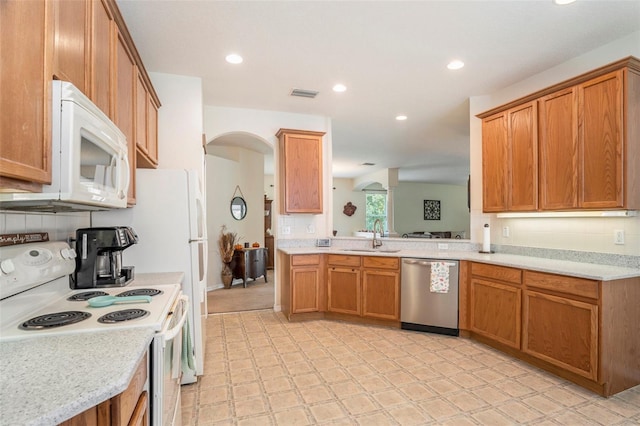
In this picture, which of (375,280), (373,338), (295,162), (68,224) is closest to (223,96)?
(295,162)

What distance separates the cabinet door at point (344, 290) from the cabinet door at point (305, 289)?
6.5 inches

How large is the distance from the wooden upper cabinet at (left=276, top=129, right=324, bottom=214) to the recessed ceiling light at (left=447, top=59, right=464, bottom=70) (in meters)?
1.80

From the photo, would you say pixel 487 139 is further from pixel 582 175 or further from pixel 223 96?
pixel 223 96

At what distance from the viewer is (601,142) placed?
2.53 m

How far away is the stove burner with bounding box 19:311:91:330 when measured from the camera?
1.23 meters

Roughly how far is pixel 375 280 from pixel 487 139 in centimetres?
196

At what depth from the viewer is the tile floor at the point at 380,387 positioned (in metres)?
2.08

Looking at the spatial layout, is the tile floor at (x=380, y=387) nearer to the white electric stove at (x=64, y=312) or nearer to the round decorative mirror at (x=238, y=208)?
the white electric stove at (x=64, y=312)

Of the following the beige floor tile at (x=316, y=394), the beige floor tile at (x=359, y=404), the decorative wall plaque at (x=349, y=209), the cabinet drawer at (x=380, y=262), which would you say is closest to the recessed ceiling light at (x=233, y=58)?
the cabinet drawer at (x=380, y=262)

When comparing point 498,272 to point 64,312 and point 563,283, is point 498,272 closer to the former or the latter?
point 563,283

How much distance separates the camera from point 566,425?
1.98m

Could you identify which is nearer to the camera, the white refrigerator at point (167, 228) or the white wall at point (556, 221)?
the white refrigerator at point (167, 228)

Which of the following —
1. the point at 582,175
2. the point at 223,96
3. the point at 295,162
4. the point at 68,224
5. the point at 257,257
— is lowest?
the point at 257,257

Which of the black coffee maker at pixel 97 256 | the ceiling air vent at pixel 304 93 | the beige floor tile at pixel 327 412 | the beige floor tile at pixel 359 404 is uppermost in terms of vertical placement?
the ceiling air vent at pixel 304 93
